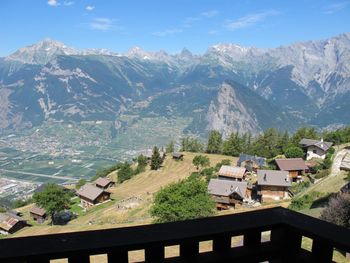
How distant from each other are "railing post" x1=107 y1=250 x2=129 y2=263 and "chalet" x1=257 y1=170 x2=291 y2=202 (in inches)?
2523

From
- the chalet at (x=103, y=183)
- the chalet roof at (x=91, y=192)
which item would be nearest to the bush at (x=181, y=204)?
the chalet roof at (x=91, y=192)

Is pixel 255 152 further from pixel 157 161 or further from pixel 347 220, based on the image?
pixel 347 220

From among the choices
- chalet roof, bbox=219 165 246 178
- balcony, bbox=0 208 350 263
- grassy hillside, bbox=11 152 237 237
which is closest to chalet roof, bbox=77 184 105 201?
grassy hillside, bbox=11 152 237 237

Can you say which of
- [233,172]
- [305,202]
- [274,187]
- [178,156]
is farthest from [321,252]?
[178,156]

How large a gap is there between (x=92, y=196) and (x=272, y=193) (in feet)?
143

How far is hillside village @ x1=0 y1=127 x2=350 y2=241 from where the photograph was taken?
62.8 m

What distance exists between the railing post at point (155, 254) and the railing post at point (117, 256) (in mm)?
200

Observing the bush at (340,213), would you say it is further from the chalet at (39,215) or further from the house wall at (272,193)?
the chalet at (39,215)

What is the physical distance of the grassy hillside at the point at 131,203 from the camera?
59844mm

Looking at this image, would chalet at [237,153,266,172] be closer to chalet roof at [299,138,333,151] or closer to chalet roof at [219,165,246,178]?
chalet roof at [219,165,246,178]

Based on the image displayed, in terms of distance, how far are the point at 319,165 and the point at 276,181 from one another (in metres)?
15.1

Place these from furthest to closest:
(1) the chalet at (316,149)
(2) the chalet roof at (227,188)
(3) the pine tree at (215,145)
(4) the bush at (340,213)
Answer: (3) the pine tree at (215,145) < (1) the chalet at (316,149) < (2) the chalet roof at (227,188) < (4) the bush at (340,213)

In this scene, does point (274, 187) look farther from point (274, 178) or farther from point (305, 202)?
point (305, 202)

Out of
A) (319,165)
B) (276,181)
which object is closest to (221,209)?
(276,181)
